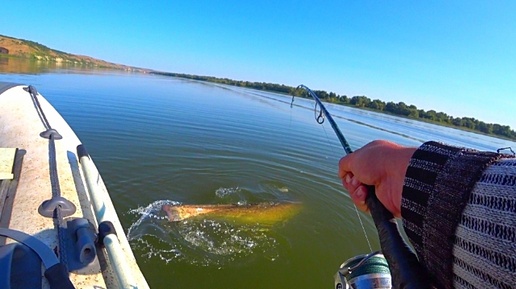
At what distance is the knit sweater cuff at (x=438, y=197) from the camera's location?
89 cm

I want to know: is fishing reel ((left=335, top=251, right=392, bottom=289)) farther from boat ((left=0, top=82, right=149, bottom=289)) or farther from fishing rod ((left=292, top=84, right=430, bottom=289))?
boat ((left=0, top=82, right=149, bottom=289))

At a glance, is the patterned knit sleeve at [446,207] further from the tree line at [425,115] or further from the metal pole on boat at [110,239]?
the tree line at [425,115]

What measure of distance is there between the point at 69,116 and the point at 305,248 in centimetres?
1070

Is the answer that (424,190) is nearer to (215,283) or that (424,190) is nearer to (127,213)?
(215,283)

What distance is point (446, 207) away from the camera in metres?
0.92

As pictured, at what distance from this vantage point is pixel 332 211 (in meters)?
6.92

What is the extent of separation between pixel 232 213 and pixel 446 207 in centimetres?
468

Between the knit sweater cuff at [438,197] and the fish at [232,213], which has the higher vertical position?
the knit sweater cuff at [438,197]

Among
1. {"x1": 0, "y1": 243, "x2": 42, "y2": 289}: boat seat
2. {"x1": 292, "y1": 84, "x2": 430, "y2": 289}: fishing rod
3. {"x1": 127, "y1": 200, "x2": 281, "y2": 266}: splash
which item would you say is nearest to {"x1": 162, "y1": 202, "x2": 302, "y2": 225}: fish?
{"x1": 127, "y1": 200, "x2": 281, "y2": 266}: splash

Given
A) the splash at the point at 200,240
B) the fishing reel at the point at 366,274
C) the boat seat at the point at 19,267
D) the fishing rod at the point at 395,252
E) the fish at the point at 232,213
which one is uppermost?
the fishing rod at the point at 395,252

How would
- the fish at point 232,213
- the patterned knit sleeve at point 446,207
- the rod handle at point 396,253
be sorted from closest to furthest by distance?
the patterned knit sleeve at point 446,207, the rod handle at point 396,253, the fish at point 232,213

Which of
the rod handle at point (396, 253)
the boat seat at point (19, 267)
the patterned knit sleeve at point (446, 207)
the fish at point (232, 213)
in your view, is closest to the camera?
the patterned knit sleeve at point (446, 207)

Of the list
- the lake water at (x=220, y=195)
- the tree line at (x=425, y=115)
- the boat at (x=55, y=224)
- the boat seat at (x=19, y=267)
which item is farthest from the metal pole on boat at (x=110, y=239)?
the tree line at (x=425, y=115)

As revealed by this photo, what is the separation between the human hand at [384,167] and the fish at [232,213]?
13.2 feet
